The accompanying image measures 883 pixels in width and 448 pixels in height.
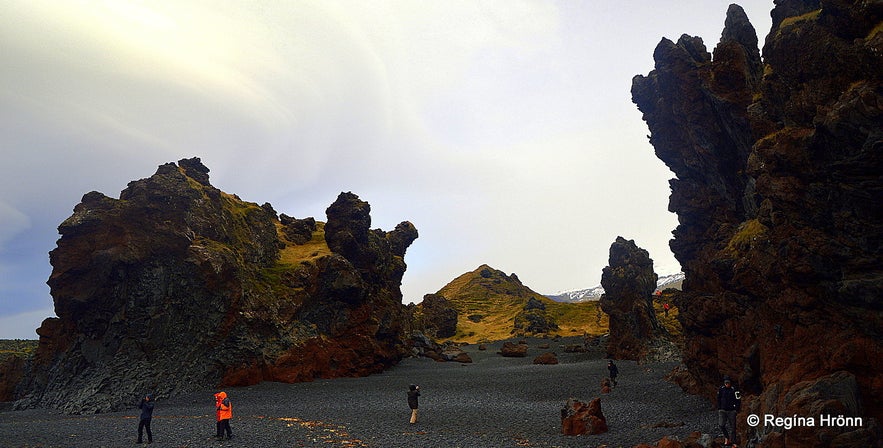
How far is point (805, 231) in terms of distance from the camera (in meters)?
18.8

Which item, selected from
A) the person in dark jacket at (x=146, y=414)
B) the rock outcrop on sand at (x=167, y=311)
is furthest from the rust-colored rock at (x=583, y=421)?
the rock outcrop on sand at (x=167, y=311)

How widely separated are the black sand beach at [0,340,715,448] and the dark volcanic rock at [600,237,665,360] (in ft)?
32.1

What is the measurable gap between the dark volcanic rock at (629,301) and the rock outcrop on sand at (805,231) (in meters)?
31.7

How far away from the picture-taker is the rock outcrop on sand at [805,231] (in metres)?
15.4

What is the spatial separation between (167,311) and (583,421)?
1688 inches

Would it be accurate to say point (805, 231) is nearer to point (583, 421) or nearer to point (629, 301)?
point (583, 421)

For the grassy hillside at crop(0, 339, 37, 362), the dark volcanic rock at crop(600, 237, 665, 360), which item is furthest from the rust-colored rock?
the grassy hillside at crop(0, 339, 37, 362)

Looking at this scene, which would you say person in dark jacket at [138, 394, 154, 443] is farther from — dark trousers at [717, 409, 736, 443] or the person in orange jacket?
dark trousers at [717, 409, 736, 443]

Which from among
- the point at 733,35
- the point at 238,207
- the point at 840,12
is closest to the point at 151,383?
the point at 238,207

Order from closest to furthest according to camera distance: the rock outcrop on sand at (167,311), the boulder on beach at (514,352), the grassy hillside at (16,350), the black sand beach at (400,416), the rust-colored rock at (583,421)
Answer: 1. the black sand beach at (400,416)
2. the rust-colored rock at (583,421)
3. the rock outcrop on sand at (167,311)
4. the grassy hillside at (16,350)
5. the boulder on beach at (514,352)

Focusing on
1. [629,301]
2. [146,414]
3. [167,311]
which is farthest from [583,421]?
[629,301]

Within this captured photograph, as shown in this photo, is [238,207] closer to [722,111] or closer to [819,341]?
[722,111]

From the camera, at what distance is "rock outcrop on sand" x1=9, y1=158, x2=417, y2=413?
140ft

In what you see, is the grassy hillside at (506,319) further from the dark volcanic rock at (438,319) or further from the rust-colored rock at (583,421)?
the rust-colored rock at (583,421)
